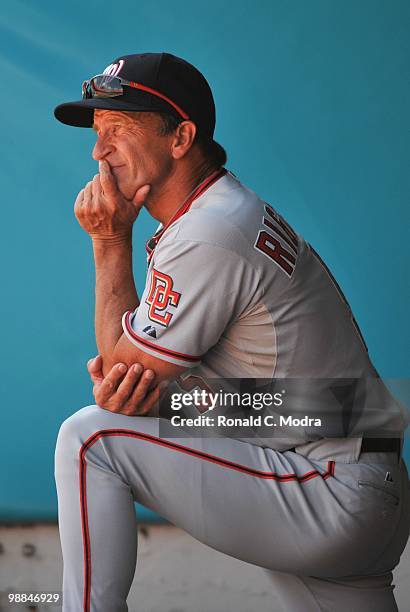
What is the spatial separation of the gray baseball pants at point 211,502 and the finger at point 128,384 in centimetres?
3

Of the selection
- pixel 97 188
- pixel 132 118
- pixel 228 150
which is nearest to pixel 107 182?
pixel 97 188

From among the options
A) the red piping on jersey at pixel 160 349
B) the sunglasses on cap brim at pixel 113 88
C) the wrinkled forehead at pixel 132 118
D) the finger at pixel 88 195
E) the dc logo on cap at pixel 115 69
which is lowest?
the red piping on jersey at pixel 160 349

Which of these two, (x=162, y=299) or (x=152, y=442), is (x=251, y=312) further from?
(x=152, y=442)

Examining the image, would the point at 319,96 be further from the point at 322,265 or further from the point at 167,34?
the point at 322,265

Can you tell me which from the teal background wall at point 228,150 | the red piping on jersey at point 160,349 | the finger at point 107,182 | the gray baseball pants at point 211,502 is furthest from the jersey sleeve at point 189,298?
the teal background wall at point 228,150

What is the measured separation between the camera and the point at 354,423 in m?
1.58

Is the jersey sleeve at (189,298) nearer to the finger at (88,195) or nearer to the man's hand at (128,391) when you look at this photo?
the man's hand at (128,391)

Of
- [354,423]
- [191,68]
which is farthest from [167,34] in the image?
[354,423]

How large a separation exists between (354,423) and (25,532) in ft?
5.68

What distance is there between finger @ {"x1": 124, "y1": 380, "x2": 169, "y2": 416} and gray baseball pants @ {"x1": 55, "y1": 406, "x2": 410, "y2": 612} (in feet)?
0.06

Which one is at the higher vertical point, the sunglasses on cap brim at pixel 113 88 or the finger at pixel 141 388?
the sunglasses on cap brim at pixel 113 88

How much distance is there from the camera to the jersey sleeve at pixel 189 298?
1.49m

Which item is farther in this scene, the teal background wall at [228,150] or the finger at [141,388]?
the teal background wall at [228,150]

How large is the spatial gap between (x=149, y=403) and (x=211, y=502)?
19 centimetres
